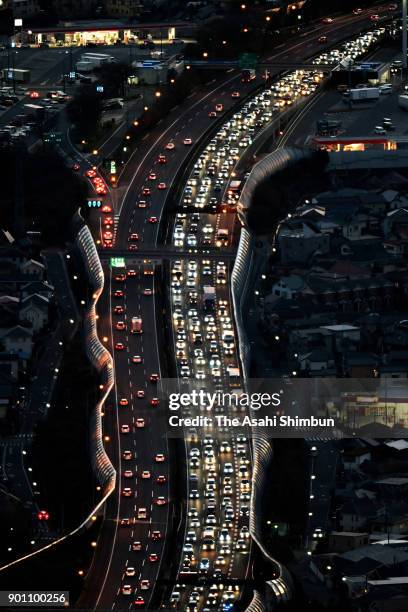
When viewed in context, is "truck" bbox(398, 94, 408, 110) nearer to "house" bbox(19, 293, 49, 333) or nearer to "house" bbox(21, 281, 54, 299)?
"house" bbox(21, 281, 54, 299)

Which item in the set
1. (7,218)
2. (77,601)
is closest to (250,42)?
(7,218)

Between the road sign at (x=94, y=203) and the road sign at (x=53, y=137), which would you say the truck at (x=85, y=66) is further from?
the road sign at (x=94, y=203)

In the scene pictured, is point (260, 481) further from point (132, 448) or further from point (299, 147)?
point (299, 147)

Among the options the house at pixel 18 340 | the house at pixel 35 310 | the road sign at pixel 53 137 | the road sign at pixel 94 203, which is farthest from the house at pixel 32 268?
the road sign at pixel 53 137

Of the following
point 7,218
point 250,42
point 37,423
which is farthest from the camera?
point 250,42

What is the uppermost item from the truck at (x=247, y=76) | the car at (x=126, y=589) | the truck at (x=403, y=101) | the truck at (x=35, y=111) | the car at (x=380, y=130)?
the truck at (x=247, y=76)
